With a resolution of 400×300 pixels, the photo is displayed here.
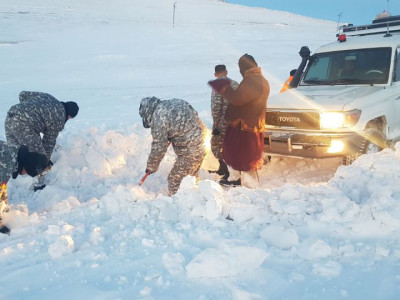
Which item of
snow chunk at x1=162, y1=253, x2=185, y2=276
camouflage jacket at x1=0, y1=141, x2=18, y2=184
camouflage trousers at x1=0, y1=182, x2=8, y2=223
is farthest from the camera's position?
camouflage trousers at x1=0, y1=182, x2=8, y2=223

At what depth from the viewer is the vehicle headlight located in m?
4.87

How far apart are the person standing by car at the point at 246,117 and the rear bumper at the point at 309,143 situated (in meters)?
0.47

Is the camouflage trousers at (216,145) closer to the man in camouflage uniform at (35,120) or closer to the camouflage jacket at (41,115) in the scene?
the man in camouflage uniform at (35,120)

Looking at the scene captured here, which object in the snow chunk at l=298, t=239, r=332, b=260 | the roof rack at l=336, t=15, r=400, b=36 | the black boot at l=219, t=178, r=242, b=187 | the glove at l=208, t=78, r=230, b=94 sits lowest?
the black boot at l=219, t=178, r=242, b=187

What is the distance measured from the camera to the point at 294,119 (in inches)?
206

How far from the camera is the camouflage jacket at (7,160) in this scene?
11.9 feet

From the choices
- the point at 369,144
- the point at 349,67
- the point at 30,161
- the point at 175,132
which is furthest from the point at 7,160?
the point at 349,67

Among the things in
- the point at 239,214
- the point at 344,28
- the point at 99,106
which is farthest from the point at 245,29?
the point at 239,214

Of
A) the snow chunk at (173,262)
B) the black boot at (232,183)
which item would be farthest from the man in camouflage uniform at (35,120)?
the snow chunk at (173,262)

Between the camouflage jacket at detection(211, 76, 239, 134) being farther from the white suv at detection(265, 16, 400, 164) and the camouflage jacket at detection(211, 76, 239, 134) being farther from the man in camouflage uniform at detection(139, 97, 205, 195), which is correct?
the man in camouflage uniform at detection(139, 97, 205, 195)

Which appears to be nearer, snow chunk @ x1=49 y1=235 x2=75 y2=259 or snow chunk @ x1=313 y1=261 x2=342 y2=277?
snow chunk @ x1=313 y1=261 x2=342 y2=277

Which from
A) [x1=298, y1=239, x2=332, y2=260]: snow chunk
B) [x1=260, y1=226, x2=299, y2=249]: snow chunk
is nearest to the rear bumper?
[x1=260, y1=226, x2=299, y2=249]: snow chunk

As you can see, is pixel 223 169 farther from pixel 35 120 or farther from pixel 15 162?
pixel 15 162

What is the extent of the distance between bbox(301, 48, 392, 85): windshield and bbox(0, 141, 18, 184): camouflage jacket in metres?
4.49
